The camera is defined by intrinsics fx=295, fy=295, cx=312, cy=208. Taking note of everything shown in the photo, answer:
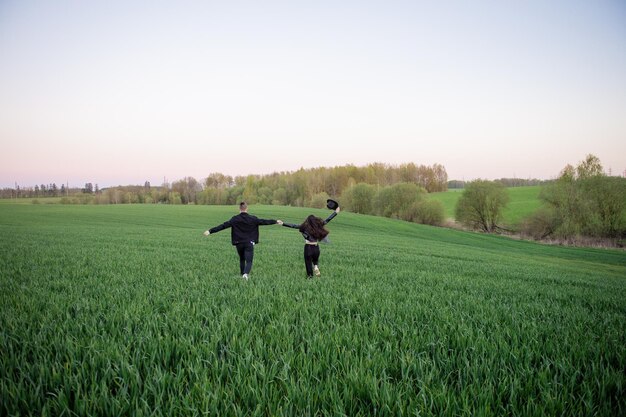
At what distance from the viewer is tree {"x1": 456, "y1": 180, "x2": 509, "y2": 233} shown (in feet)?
186

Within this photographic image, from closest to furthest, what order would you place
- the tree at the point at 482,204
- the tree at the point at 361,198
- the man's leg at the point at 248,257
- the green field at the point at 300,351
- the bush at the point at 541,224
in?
the green field at the point at 300,351
the man's leg at the point at 248,257
the bush at the point at 541,224
the tree at the point at 482,204
the tree at the point at 361,198

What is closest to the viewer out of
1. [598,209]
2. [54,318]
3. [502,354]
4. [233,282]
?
[502,354]

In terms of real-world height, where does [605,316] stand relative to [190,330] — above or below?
below

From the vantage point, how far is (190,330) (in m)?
4.17

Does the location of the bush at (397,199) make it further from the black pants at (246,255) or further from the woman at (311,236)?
the black pants at (246,255)

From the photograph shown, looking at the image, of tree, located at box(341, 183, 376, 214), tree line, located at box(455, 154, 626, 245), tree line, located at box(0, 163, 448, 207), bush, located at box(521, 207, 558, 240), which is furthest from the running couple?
tree line, located at box(0, 163, 448, 207)

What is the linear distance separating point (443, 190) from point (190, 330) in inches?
5116

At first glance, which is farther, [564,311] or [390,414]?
[564,311]

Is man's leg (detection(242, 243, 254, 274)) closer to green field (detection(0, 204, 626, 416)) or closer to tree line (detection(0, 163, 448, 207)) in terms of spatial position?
green field (detection(0, 204, 626, 416))

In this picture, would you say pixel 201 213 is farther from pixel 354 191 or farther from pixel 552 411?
pixel 552 411

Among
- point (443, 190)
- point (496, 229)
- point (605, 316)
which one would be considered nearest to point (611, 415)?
point (605, 316)

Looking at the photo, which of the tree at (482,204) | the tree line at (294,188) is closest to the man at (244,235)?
the tree at (482,204)

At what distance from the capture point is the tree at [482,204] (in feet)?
186

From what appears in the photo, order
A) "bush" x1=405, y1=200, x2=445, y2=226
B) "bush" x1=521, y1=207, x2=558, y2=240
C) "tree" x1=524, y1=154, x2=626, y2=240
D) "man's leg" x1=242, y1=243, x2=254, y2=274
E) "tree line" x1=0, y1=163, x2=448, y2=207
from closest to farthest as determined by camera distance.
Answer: "man's leg" x1=242, y1=243, x2=254, y2=274, "tree" x1=524, y1=154, x2=626, y2=240, "bush" x1=521, y1=207, x2=558, y2=240, "bush" x1=405, y1=200, x2=445, y2=226, "tree line" x1=0, y1=163, x2=448, y2=207
